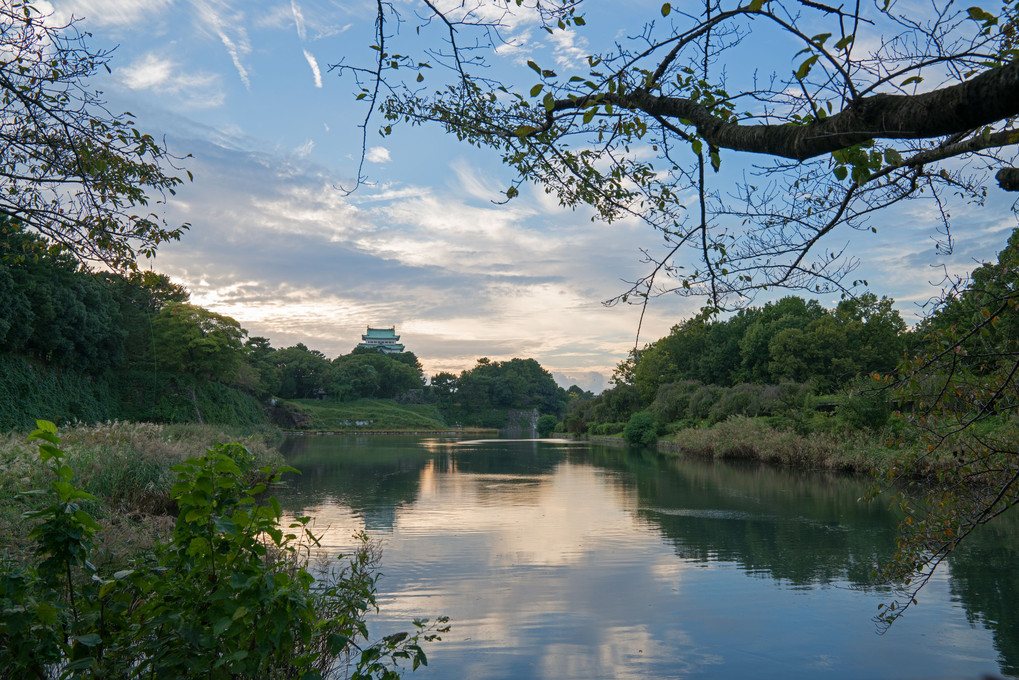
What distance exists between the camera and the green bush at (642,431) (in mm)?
37844

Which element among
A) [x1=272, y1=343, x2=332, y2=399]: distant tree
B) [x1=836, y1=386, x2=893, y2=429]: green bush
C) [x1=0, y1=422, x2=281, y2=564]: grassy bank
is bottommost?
[x1=0, y1=422, x2=281, y2=564]: grassy bank

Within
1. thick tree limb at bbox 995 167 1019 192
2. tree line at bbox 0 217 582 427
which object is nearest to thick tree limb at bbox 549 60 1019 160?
thick tree limb at bbox 995 167 1019 192

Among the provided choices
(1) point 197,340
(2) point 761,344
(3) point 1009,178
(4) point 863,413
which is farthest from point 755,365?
(3) point 1009,178

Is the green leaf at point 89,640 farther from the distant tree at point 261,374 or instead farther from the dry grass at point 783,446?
the distant tree at point 261,374

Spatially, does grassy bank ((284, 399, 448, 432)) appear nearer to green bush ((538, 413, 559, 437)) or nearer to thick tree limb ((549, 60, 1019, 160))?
green bush ((538, 413, 559, 437))

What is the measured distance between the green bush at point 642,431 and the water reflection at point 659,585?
67.5 feet

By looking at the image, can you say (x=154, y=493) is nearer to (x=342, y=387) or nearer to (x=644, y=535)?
(x=644, y=535)

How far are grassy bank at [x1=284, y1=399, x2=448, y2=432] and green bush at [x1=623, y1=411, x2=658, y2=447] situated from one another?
31485mm

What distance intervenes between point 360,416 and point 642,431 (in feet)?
129

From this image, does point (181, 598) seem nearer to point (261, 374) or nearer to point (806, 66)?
point (806, 66)

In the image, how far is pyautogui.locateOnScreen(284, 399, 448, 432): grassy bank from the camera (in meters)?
63.1

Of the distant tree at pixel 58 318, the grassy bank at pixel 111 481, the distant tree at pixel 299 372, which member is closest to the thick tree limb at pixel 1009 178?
the grassy bank at pixel 111 481

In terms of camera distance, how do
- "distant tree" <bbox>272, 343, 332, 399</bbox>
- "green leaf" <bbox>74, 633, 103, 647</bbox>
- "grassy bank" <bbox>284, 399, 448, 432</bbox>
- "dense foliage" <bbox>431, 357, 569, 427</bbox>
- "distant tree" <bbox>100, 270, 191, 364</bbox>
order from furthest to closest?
"dense foliage" <bbox>431, 357, 569, 427</bbox>
"distant tree" <bbox>272, 343, 332, 399</bbox>
"grassy bank" <bbox>284, 399, 448, 432</bbox>
"distant tree" <bbox>100, 270, 191, 364</bbox>
"green leaf" <bbox>74, 633, 103, 647</bbox>

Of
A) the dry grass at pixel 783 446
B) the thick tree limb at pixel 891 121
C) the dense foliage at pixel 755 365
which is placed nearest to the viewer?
the thick tree limb at pixel 891 121
